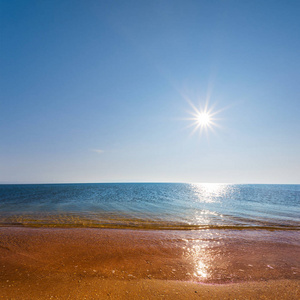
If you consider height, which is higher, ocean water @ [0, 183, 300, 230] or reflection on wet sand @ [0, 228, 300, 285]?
reflection on wet sand @ [0, 228, 300, 285]

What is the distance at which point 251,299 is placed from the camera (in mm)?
4891

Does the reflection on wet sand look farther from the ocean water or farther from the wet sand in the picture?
the ocean water

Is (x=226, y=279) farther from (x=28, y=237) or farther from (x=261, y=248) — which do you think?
(x=28, y=237)

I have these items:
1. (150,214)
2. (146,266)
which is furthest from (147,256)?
(150,214)

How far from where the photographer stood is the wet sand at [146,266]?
513 centimetres

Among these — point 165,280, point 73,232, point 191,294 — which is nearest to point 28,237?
point 73,232

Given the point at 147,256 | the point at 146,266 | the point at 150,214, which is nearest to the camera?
the point at 146,266

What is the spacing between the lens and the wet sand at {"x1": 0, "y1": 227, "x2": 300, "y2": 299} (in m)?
5.13

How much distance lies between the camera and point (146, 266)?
697 centimetres

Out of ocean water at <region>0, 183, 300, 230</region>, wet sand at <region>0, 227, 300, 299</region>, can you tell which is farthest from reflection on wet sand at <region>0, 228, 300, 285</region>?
ocean water at <region>0, 183, 300, 230</region>

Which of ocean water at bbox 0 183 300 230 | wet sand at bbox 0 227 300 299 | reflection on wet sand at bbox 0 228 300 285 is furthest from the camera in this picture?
ocean water at bbox 0 183 300 230

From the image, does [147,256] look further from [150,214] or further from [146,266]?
[150,214]

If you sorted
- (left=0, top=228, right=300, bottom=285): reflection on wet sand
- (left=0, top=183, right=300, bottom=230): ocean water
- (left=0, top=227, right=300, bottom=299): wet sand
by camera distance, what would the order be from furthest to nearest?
(left=0, top=183, right=300, bottom=230): ocean water
(left=0, top=228, right=300, bottom=285): reflection on wet sand
(left=0, top=227, right=300, bottom=299): wet sand

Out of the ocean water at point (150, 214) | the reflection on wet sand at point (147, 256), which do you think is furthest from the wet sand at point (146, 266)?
the ocean water at point (150, 214)
